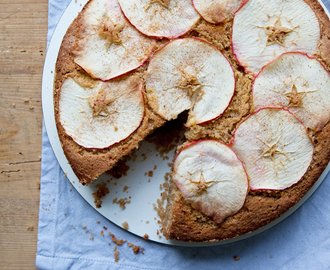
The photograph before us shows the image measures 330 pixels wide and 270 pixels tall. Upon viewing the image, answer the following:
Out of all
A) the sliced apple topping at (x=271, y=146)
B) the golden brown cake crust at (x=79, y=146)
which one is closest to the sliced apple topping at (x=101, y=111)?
the golden brown cake crust at (x=79, y=146)

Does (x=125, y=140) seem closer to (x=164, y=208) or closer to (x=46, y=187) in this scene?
(x=164, y=208)

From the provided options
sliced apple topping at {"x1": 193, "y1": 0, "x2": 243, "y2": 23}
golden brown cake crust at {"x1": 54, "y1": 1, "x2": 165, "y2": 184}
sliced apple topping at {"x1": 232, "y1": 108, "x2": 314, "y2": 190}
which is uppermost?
sliced apple topping at {"x1": 193, "y1": 0, "x2": 243, "y2": 23}

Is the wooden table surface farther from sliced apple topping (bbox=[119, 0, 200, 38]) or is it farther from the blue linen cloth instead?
sliced apple topping (bbox=[119, 0, 200, 38])

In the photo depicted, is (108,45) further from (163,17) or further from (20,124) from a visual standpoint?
(20,124)

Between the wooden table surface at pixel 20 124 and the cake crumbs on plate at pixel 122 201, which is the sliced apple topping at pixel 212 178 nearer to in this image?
the cake crumbs on plate at pixel 122 201

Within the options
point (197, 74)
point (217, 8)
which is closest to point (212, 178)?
point (197, 74)

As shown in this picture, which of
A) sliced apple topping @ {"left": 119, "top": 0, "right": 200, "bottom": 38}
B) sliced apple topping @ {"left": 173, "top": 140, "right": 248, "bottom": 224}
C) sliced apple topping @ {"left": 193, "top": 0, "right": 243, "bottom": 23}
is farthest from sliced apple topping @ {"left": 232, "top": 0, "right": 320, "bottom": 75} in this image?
sliced apple topping @ {"left": 173, "top": 140, "right": 248, "bottom": 224}
